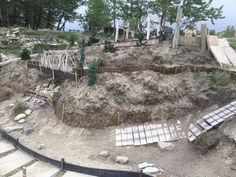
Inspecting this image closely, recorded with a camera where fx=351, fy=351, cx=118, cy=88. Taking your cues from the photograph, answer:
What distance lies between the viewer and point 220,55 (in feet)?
50.6

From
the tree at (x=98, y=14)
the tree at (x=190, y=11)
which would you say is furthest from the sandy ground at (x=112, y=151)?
the tree at (x=98, y=14)

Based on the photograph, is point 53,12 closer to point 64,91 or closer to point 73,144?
point 64,91

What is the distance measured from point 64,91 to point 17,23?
24564 mm

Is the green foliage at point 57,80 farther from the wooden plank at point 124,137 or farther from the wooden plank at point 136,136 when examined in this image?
the wooden plank at point 136,136

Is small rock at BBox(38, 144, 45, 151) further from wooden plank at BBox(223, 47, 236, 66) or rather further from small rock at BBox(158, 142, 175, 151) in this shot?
wooden plank at BBox(223, 47, 236, 66)

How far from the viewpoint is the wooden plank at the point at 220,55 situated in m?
15.0

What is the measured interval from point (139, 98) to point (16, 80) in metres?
7.75

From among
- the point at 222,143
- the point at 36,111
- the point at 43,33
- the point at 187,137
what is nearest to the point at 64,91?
the point at 36,111

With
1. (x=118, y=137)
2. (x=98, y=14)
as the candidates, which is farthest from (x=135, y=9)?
Answer: (x=118, y=137)

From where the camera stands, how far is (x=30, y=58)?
19.0m

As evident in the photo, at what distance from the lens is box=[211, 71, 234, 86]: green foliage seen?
42.3ft

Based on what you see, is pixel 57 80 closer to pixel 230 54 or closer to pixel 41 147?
pixel 41 147

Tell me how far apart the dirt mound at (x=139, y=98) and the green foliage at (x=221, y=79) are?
24 centimetres

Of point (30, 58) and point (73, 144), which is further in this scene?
point (30, 58)
